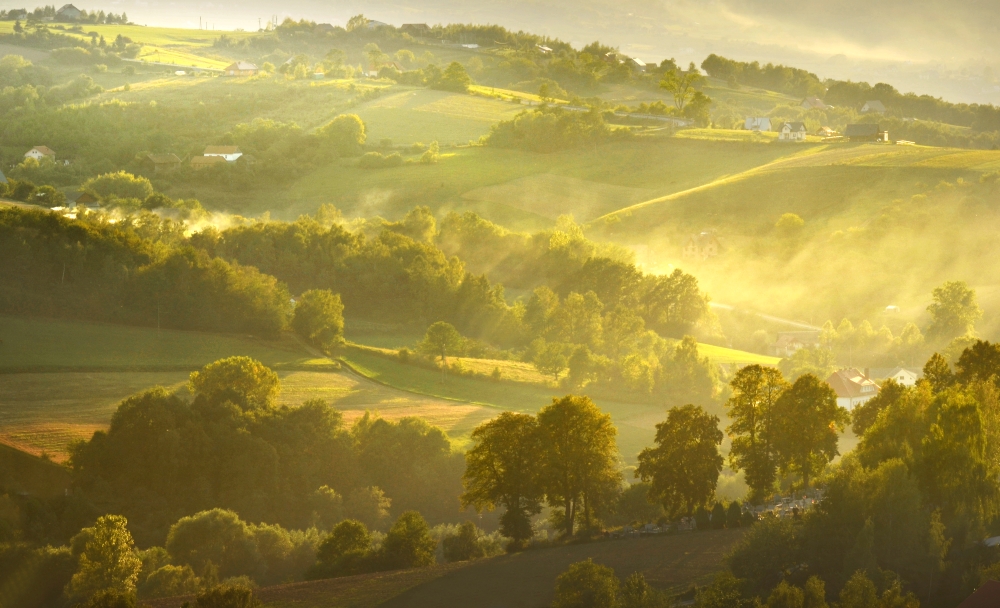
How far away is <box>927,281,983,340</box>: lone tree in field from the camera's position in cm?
6731

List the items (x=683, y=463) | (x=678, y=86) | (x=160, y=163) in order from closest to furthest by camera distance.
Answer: (x=683, y=463) < (x=160, y=163) < (x=678, y=86)

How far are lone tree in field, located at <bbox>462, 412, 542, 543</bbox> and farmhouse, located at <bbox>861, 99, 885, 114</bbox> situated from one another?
435 feet

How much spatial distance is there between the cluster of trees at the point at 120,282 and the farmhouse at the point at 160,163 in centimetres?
3812

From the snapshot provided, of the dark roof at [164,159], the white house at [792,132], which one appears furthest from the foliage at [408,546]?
the white house at [792,132]

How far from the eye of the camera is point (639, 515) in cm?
3622

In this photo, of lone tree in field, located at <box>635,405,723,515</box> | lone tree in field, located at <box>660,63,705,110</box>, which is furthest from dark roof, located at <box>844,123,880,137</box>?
lone tree in field, located at <box>635,405,723,515</box>

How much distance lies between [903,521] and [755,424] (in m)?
8.92

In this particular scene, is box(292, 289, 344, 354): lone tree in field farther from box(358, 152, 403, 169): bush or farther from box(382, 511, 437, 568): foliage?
box(358, 152, 403, 169): bush

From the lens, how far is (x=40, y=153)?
94062mm

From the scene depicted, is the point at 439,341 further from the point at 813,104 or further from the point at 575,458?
the point at 813,104

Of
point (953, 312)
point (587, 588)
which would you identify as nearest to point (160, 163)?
point (953, 312)

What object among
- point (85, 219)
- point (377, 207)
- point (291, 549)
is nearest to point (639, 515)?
point (291, 549)

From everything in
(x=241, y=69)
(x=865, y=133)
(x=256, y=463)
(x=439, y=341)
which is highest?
(x=241, y=69)

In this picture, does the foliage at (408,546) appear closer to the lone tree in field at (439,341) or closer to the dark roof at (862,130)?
the lone tree in field at (439,341)
